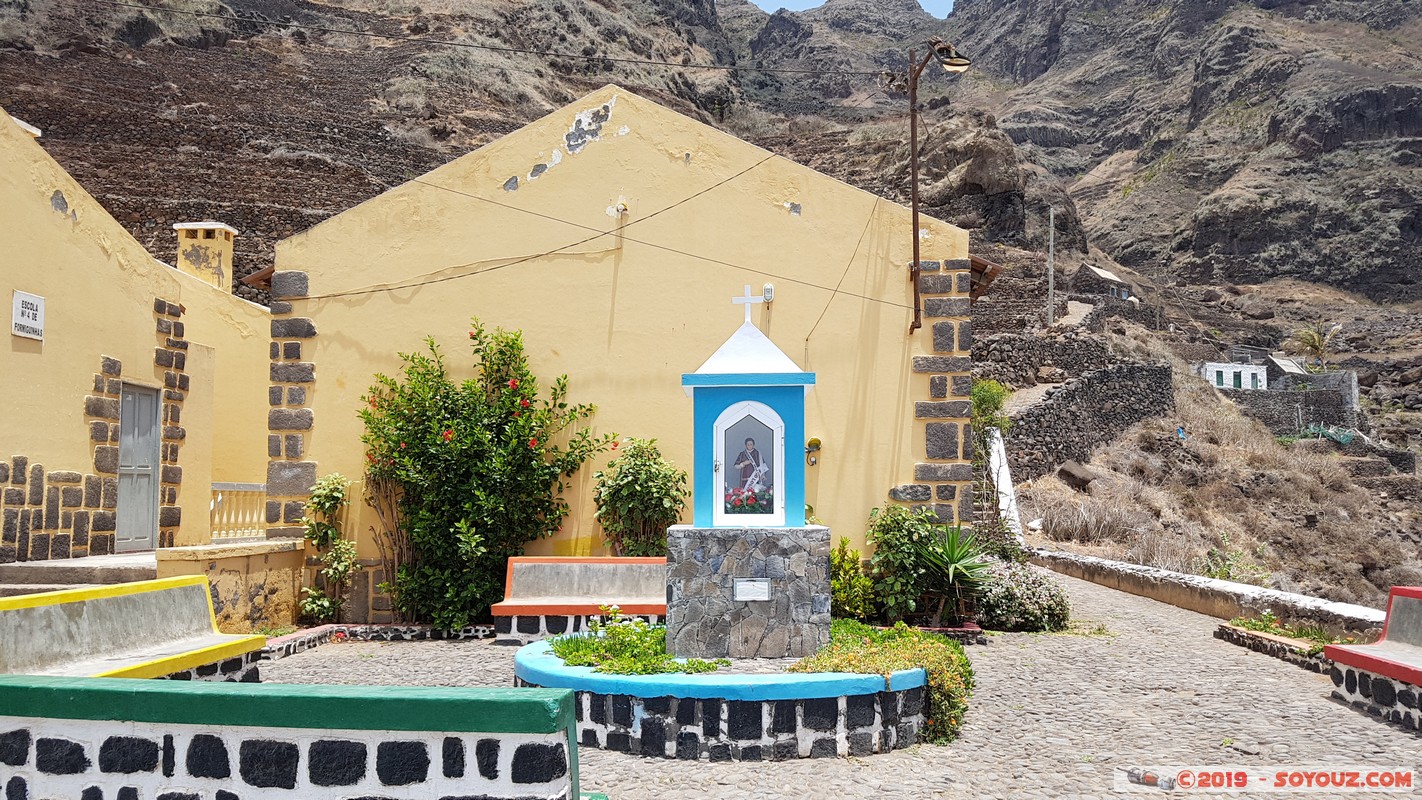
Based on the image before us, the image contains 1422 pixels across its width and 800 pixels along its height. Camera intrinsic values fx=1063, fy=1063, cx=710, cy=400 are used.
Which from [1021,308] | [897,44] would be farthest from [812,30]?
[1021,308]

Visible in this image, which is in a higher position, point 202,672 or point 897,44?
point 897,44

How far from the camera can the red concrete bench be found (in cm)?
554

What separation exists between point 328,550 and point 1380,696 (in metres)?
7.51

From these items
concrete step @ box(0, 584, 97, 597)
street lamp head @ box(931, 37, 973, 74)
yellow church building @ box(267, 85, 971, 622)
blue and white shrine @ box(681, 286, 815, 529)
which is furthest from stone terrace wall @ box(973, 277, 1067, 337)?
concrete step @ box(0, 584, 97, 597)

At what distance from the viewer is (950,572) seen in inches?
326

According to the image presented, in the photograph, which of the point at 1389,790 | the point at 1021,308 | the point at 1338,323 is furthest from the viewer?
the point at 1338,323

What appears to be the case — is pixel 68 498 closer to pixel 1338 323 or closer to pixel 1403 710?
pixel 1403 710

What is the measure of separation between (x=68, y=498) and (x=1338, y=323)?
4871 centimetres

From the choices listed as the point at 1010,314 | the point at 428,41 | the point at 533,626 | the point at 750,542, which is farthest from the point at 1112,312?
the point at 428,41

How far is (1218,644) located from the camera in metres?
8.47

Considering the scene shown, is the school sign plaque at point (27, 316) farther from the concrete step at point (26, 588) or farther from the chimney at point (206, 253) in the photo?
the chimney at point (206, 253)

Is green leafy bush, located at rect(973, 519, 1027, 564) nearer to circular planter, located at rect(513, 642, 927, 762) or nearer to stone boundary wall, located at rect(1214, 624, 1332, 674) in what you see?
stone boundary wall, located at rect(1214, 624, 1332, 674)

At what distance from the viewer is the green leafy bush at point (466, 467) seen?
8.65 meters

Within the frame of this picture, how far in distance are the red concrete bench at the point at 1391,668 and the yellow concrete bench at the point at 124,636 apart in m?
5.94
